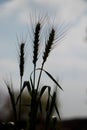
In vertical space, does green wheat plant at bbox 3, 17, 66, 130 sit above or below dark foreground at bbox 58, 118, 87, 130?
above

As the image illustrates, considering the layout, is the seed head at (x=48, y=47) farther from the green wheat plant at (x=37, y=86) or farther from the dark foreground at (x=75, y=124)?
the dark foreground at (x=75, y=124)

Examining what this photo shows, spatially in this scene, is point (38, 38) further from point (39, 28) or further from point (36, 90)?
point (36, 90)

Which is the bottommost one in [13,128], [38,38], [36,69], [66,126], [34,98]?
[66,126]

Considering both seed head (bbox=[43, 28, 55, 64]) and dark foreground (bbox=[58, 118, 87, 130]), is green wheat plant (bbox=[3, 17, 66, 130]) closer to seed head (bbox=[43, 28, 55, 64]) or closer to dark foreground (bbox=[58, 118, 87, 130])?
seed head (bbox=[43, 28, 55, 64])

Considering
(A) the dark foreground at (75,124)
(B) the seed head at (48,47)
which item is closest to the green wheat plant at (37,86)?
(B) the seed head at (48,47)

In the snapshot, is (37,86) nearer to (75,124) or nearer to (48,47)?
(48,47)

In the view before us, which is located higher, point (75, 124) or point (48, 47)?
point (48, 47)

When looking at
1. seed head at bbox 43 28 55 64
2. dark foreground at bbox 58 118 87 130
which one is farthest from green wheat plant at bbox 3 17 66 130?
dark foreground at bbox 58 118 87 130

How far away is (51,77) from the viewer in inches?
129

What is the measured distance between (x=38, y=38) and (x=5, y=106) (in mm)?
25808

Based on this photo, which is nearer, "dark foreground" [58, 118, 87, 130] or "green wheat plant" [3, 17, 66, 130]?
"green wheat plant" [3, 17, 66, 130]

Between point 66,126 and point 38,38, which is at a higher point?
point 38,38

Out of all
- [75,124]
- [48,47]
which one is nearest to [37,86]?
[48,47]

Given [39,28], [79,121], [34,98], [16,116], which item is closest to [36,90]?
[34,98]
